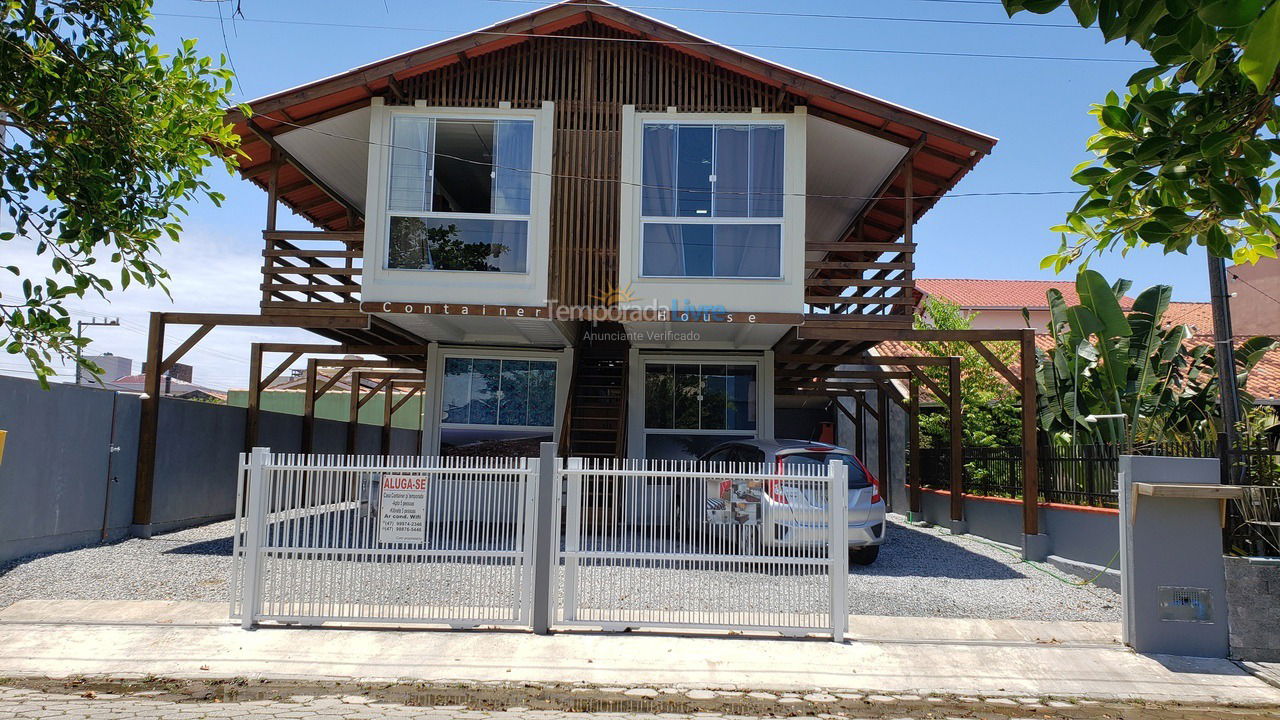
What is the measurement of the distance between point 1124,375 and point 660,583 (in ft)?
28.6

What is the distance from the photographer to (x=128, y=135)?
4.68 meters

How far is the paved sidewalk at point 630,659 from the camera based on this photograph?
6707mm

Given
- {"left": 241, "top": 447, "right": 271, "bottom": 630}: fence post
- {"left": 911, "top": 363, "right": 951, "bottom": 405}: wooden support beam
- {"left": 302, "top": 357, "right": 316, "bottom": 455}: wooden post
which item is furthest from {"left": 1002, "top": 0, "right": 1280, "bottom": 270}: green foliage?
{"left": 302, "top": 357, "right": 316, "bottom": 455}: wooden post

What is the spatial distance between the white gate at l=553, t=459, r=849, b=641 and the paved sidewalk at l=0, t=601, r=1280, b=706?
0.75ft

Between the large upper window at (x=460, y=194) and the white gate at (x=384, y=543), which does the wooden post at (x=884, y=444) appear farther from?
the white gate at (x=384, y=543)

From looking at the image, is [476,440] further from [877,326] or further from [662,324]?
[877,326]

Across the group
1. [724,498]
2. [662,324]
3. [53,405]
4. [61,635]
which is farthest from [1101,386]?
[53,405]

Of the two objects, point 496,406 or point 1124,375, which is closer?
point 1124,375

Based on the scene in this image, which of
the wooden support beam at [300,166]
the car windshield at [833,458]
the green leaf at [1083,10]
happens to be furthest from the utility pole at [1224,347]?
the wooden support beam at [300,166]

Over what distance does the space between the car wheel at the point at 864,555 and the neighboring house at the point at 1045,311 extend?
9.07 metres

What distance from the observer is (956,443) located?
14477 mm

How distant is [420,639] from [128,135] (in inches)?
182

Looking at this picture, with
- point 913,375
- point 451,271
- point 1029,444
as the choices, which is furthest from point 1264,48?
Answer: point 913,375

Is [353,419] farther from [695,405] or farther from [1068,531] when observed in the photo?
[1068,531]
